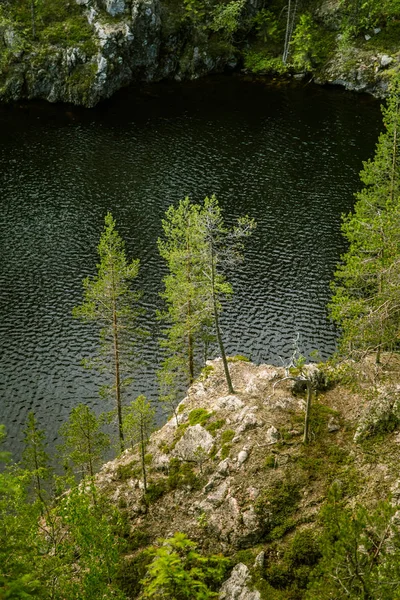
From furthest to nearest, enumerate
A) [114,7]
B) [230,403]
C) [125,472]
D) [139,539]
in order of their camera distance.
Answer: [114,7] < [125,472] < [230,403] < [139,539]

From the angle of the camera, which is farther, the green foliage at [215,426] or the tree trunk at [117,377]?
the tree trunk at [117,377]

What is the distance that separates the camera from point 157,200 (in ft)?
212

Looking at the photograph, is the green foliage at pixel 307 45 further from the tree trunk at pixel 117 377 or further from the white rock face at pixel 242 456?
the white rock face at pixel 242 456

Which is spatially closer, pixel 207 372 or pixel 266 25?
pixel 207 372

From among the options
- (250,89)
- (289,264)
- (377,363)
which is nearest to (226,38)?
(250,89)

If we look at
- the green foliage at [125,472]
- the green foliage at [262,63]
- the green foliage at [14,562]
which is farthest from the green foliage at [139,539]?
the green foliage at [262,63]

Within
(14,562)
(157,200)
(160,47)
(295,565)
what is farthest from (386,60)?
(14,562)

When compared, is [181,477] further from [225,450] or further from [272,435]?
[272,435]

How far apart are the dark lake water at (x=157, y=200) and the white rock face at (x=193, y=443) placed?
13.7 m

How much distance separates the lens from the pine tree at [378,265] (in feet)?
72.8

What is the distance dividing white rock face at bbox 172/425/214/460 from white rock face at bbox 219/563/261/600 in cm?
665

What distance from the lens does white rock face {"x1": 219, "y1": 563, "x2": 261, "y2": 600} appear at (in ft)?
62.1

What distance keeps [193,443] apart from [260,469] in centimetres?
455

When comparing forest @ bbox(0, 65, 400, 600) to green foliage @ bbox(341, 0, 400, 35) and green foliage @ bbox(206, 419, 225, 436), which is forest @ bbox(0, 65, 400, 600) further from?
green foliage @ bbox(341, 0, 400, 35)
